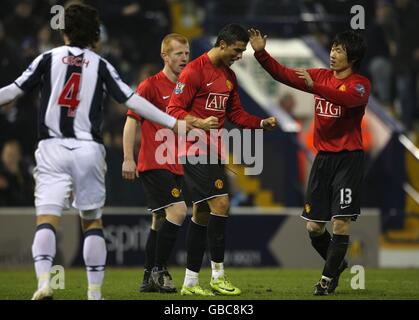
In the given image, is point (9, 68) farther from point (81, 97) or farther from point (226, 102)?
point (81, 97)

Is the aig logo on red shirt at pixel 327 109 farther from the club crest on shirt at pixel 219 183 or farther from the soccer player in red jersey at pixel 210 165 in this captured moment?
the club crest on shirt at pixel 219 183

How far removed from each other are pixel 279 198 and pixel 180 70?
6.77 metres

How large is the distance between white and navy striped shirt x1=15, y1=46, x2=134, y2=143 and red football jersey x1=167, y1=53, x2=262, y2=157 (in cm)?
133

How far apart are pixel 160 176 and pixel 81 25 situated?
2.46 metres

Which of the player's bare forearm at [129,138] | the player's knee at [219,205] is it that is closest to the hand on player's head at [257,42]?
the player's knee at [219,205]

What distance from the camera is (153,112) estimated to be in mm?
7746

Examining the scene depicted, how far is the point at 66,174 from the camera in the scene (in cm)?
774

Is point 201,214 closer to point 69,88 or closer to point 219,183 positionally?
point 219,183

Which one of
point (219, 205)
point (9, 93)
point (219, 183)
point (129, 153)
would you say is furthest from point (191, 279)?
point (9, 93)

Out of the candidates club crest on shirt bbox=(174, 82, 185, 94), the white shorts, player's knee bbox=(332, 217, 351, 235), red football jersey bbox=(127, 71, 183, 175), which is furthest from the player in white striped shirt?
player's knee bbox=(332, 217, 351, 235)

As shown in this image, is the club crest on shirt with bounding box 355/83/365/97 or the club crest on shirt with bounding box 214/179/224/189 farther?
the club crest on shirt with bounding box 355/83/365/97

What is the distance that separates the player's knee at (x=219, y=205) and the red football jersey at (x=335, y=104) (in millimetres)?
1154

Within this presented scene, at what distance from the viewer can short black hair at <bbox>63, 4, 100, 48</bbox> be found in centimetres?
774

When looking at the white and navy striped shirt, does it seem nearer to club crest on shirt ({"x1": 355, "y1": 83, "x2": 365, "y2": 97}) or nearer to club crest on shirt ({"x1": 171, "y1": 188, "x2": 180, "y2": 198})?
club crest on shirt ({"x1": 171, "y1": 188, "x2": 180, "y2": 198})
